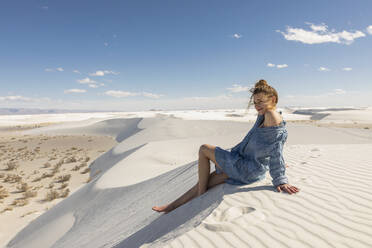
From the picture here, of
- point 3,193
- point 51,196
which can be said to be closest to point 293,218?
point 51,196

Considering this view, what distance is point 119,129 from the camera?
29.3 metres

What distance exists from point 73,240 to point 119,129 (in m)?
26.1

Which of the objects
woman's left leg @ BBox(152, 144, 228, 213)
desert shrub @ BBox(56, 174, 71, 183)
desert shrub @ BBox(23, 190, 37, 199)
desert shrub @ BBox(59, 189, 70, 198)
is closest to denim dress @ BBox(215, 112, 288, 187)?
woman's left leg @ BBox(152, 144, 228, 213)

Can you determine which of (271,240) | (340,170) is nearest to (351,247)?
(271,240)

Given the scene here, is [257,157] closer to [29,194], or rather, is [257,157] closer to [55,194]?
[55,194]

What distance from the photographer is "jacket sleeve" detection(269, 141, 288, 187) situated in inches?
99.7

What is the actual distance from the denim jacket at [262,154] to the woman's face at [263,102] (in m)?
0.15

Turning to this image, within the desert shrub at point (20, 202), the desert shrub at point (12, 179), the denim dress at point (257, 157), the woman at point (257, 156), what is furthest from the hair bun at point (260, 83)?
the desert shrub at point (12, 179)

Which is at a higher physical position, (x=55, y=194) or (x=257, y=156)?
(x=257, y=156)

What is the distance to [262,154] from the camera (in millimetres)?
2574

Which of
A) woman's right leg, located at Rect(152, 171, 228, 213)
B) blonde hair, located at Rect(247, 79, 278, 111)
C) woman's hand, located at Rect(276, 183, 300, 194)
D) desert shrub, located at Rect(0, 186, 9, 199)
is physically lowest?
desert shrub, located at Rect(0, 186, 9, 199)

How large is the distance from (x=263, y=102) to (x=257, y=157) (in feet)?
2.13

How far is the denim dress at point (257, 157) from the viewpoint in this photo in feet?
8.27

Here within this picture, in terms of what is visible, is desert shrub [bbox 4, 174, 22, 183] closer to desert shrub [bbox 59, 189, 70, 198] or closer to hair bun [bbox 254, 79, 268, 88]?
desert shrub [bbox 59, 189, 70, 198]
